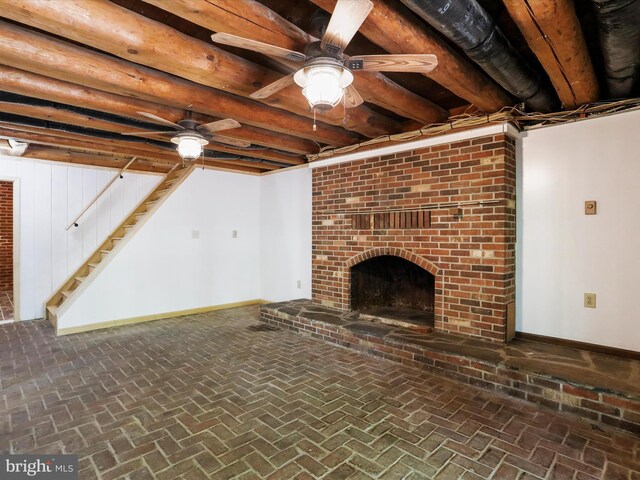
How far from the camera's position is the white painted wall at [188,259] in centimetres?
460

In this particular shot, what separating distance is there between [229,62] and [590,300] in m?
3.63

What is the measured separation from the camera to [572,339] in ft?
9.78

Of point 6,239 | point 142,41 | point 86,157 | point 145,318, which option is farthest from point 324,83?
point 6,239

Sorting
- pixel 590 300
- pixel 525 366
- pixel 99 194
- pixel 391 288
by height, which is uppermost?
pixel 99 194

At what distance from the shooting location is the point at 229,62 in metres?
2.31

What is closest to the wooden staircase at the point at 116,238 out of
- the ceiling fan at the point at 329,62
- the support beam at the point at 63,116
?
the support beam at the point at 63,116

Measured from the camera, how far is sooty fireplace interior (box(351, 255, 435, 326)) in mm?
4199

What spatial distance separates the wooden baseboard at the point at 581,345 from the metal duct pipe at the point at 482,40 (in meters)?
2.20

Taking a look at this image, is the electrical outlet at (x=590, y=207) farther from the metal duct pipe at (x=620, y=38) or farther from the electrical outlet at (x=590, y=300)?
the metal duct pipe at (x=620, y=38)

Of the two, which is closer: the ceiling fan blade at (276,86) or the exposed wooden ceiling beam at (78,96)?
the ceiling fan blade at (276,86)

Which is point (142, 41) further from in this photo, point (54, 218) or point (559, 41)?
point (54, 218)

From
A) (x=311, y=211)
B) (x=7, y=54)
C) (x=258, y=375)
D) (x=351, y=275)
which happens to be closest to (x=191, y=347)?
(x=258, y=375)

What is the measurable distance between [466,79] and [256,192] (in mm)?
4413

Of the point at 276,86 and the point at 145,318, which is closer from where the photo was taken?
the point at 276,86
